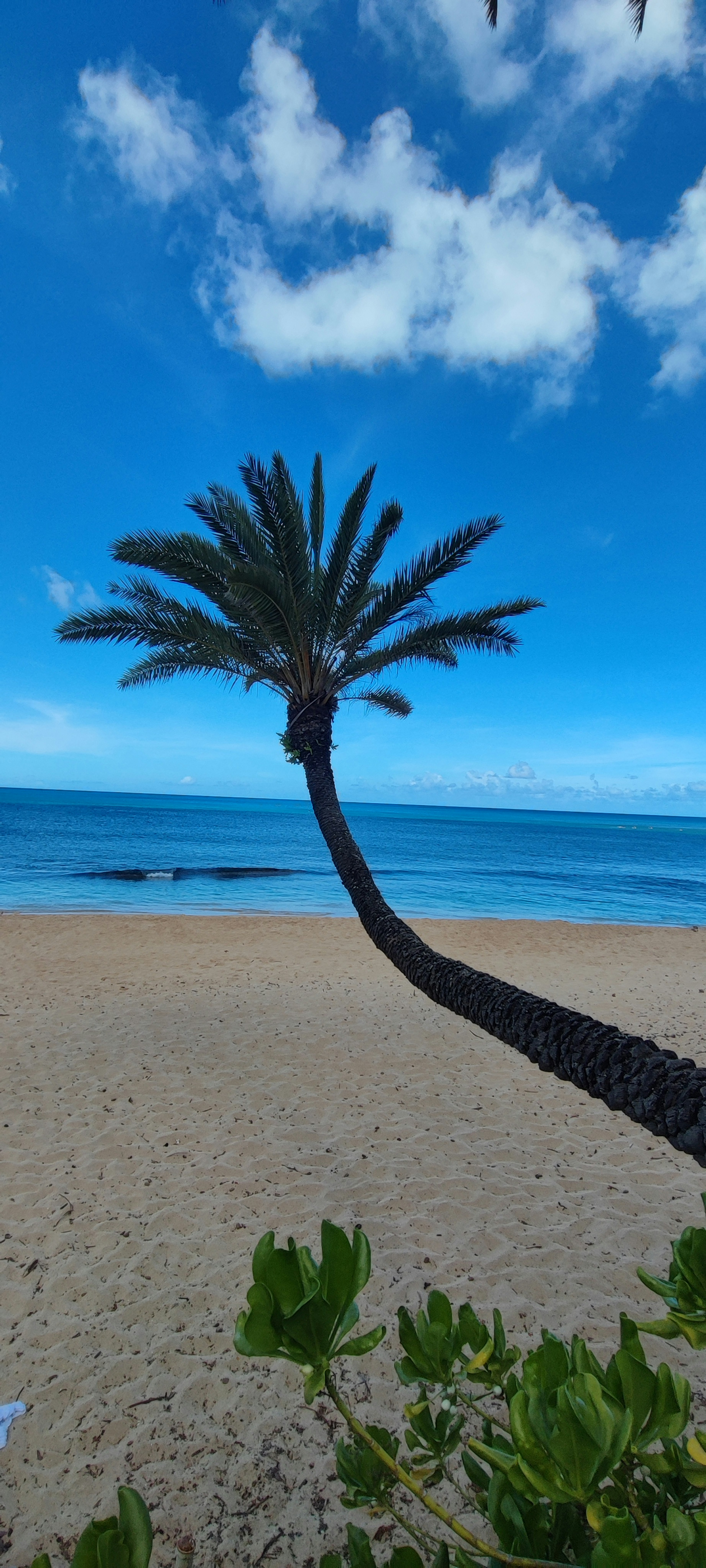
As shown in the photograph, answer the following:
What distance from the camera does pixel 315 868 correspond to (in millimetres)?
33906

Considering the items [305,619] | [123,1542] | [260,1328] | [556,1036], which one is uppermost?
[305,619]

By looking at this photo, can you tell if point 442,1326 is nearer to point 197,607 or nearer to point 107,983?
point 197,607

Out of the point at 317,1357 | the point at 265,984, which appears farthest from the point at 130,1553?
the point at 265,984

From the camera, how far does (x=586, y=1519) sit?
3.49 ft

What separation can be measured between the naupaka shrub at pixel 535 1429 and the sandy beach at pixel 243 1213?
74.2 inches

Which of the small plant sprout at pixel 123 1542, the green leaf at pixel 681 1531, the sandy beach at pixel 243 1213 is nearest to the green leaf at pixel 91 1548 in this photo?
the small plant sprout at pixel 123 1542

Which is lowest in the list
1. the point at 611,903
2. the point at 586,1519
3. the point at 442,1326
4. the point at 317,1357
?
the point at 611,903

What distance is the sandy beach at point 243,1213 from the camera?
261cm

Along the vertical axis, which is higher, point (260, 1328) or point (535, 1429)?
point (260, 1328)

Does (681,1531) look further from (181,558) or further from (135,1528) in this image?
(181,558)

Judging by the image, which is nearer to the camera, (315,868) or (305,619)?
(305,619)

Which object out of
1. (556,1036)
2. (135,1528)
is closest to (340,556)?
(556,1036)

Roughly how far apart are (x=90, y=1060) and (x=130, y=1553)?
6.82 meters

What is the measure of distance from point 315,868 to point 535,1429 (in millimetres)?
33152
